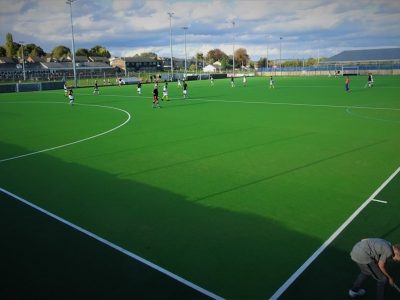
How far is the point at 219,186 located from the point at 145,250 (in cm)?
401

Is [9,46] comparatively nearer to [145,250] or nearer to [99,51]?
[99,51]

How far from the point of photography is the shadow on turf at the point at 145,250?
615 centimetres

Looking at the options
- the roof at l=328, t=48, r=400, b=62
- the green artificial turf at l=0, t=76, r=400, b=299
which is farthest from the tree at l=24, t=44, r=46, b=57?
the green artificial turf at l=0, t=76, r=400, b=299

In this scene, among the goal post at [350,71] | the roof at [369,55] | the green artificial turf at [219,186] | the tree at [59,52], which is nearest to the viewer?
the green artificial turf at [219,186]

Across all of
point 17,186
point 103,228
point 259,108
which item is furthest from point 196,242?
point 259,108

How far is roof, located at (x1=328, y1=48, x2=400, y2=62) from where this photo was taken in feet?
358

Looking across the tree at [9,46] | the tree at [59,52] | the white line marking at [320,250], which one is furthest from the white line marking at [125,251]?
the tree at [59,52]

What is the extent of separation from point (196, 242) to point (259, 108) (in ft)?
72.7

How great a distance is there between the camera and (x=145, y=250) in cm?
736

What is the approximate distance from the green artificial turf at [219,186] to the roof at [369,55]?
326ft

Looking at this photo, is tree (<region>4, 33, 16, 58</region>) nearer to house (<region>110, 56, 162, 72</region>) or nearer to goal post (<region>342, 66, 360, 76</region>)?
house (<region>110, 56, 162, 72</region>)

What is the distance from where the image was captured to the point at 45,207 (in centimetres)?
959

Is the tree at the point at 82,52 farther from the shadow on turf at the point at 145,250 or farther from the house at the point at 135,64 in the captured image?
the shadow on turf at the point at 145,250

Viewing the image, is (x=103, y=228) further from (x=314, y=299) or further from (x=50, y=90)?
(x=50, y=90)
